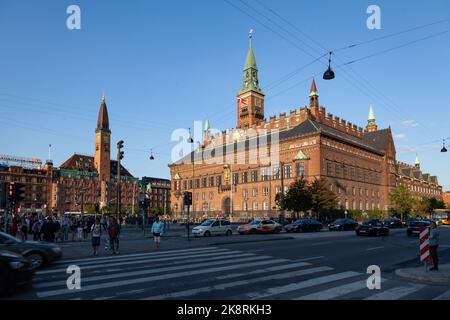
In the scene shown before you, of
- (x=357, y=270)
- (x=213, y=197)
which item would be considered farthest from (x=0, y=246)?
(x=213, y=197)

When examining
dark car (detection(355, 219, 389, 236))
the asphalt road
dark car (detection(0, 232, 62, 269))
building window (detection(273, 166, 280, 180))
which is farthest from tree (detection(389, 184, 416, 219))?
dark car (detection(0, 232, 62, 269))

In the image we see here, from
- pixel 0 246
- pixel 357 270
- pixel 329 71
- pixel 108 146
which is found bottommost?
pixel 357 270

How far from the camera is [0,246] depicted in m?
12.5

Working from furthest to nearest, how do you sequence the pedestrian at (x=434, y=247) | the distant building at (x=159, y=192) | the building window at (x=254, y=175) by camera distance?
the distant building at (x=159, y=192) < the building window at (x=254, y=175) < the pedestrian at (x=434, y=247)

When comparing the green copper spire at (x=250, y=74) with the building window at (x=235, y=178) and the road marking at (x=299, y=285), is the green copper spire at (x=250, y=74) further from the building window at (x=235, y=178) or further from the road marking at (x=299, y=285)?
the road marking at (x=299, y=285)

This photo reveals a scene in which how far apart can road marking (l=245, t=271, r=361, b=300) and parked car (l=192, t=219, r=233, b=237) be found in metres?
20.0

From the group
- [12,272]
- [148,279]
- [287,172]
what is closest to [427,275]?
[148,279]

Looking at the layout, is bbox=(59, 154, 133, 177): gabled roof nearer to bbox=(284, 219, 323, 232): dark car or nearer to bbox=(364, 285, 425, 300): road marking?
bbox=(284, 219, 323, 232): dark car

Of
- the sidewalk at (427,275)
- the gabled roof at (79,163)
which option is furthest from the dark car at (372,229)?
the gabled roof at (79,163)

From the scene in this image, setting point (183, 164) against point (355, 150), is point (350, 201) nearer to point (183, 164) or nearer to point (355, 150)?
point (355, 150)

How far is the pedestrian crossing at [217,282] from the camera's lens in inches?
341

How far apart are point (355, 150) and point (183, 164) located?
44742mm

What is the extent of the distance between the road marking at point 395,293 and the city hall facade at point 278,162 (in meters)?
50.3
